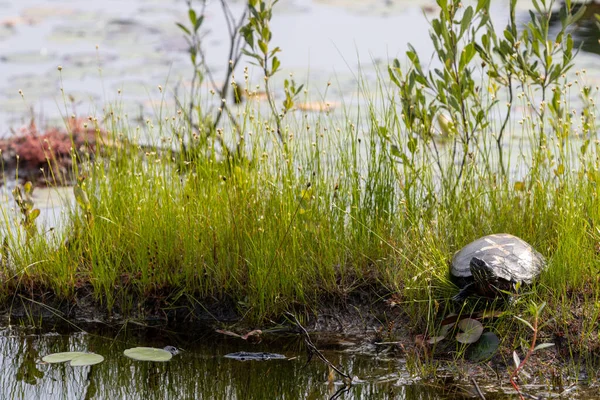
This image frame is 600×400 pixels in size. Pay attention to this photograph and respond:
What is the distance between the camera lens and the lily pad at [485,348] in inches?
126

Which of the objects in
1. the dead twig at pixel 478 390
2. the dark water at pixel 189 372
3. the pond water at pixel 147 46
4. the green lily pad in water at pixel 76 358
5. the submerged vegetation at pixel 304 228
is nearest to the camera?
the dead twig at pixel 478 390

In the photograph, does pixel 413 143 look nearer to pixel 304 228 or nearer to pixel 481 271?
pixel 304 228

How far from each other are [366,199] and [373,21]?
20.7 feet

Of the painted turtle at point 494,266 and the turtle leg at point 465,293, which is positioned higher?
the painted turtle at point 494,266

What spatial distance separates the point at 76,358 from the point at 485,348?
163 cm

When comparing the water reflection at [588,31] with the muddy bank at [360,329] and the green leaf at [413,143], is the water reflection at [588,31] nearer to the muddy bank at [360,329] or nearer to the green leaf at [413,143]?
the green leaf at [413,143]

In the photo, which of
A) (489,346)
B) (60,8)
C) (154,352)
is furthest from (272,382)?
(60,8)

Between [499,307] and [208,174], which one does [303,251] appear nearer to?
[208,174]

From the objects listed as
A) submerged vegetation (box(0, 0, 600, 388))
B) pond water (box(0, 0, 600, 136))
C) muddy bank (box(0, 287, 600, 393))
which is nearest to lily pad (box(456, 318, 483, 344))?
muddy bank (box(0, 287, 600, 393))

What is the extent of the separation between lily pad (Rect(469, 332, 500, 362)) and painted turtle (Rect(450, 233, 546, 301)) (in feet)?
0.61

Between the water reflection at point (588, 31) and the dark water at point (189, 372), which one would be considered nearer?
the dark water at point (189, 372)

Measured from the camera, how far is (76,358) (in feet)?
10.6

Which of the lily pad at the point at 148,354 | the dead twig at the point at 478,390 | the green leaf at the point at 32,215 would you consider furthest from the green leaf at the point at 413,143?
the green leaf at the point at 32,215

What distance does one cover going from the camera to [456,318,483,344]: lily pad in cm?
320
